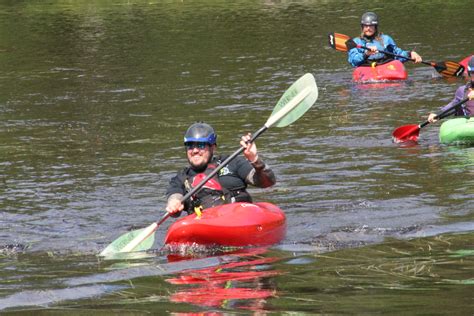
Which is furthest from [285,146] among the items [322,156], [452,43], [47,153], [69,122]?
[452,43]

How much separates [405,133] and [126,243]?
5729 mm

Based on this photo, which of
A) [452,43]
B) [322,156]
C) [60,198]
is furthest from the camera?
[452,43]

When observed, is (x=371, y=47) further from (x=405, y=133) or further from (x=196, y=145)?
(x=196, y=145)

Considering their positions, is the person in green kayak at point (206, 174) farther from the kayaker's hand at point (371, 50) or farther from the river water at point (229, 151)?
the kayaker's hand at point (371, 50)

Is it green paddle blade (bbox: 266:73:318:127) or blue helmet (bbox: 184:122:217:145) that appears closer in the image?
blue helmet (bbox: 184:122:217:145)

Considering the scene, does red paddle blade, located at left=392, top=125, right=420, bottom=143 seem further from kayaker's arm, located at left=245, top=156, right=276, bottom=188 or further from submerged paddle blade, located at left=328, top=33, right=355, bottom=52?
submerged paddle blade, located at left=328, top=33, right=355, bottom=52

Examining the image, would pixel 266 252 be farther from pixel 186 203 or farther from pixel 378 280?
pixel 378 280

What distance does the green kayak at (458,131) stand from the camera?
43.2 ft

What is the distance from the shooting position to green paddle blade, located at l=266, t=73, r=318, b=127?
32.3 feet

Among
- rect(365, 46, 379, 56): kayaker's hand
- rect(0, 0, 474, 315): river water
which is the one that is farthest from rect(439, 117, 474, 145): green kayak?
rect(365, 46, 379, 56): kayaker's hand

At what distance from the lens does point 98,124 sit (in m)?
16.5

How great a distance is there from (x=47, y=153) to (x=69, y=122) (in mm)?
2494

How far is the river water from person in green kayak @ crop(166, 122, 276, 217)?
581mm

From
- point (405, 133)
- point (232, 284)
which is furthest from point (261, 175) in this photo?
point (405, 133)
